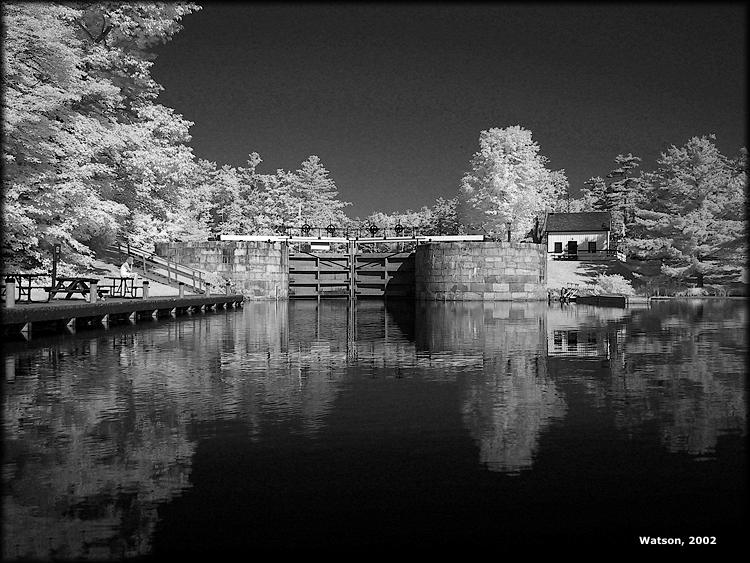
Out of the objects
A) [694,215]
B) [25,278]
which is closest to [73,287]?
[25,278]

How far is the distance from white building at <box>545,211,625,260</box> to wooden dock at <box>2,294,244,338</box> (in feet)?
139

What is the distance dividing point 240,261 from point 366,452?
3758cm

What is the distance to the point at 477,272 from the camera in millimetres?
42875

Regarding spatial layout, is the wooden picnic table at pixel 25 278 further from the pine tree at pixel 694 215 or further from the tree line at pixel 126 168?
the pine tree at pixel 694 215

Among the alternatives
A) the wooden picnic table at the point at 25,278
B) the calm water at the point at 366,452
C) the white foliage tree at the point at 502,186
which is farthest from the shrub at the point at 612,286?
the wooden picnic table at the point at 25,278

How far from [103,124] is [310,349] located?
59.9 feet

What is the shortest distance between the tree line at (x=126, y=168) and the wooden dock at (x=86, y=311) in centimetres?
247

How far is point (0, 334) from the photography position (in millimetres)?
16891

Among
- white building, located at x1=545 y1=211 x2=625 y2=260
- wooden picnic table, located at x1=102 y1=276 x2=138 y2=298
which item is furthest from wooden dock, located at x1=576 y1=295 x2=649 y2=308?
white building, located at x1=545 y1=211 x2=625 y2=260

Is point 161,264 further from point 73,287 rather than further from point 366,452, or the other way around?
point 366,452

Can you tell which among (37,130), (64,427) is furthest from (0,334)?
(64,427)

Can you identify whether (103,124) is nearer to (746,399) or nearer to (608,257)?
(746,399)

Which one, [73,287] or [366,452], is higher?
[73,287]

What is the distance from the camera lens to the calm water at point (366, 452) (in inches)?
192
